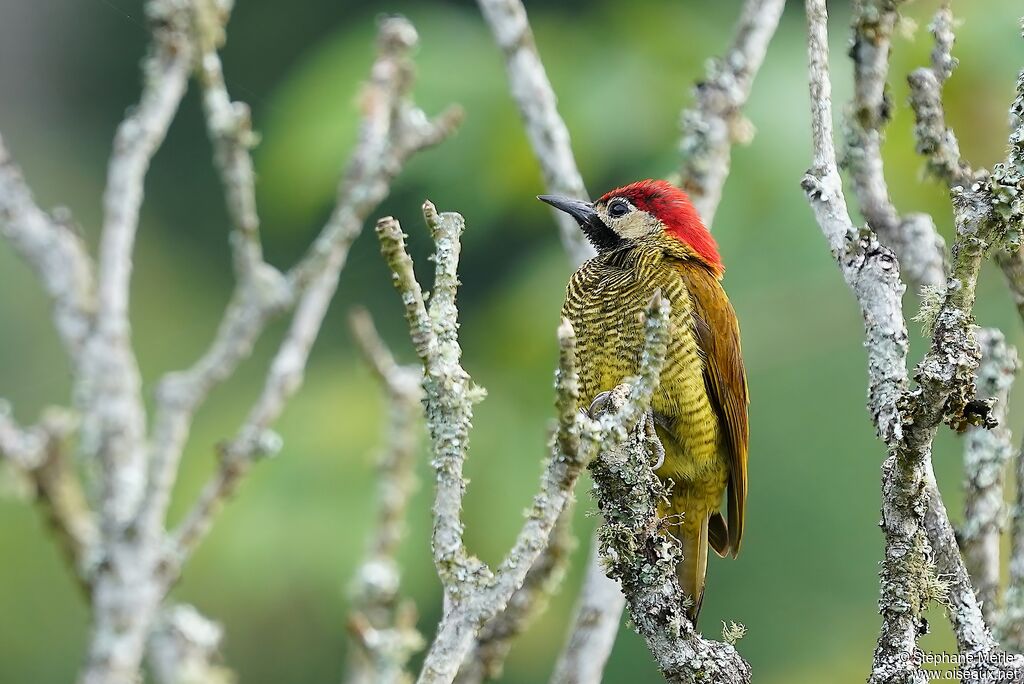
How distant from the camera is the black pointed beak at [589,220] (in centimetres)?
379

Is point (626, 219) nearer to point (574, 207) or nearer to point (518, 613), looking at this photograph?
point (574, 207)

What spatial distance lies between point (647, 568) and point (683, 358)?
50.1 inches

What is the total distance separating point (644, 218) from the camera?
3918 mm

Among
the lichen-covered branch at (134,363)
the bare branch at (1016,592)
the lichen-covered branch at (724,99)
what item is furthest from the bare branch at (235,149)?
the bare branch at (1016,592)

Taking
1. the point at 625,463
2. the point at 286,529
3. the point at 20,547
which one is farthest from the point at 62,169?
the point at 625,463

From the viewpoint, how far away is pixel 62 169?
10.3m

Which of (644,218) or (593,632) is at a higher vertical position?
(644,218)

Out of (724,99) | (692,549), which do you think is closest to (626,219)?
(724,99)

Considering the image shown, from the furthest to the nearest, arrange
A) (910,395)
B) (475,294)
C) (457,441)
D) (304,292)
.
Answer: (475,294)
(304,292)
(457,441)
(910,395)

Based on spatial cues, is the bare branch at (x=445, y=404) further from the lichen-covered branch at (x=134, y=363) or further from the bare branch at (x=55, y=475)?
the bare branch at (x=55, y=475)

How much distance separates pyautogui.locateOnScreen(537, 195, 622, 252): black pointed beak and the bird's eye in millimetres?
42

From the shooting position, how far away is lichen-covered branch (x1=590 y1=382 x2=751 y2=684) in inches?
87.1

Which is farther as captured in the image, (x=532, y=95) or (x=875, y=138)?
(x=532, y=95)

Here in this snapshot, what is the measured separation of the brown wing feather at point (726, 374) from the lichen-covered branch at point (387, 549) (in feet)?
2.62
